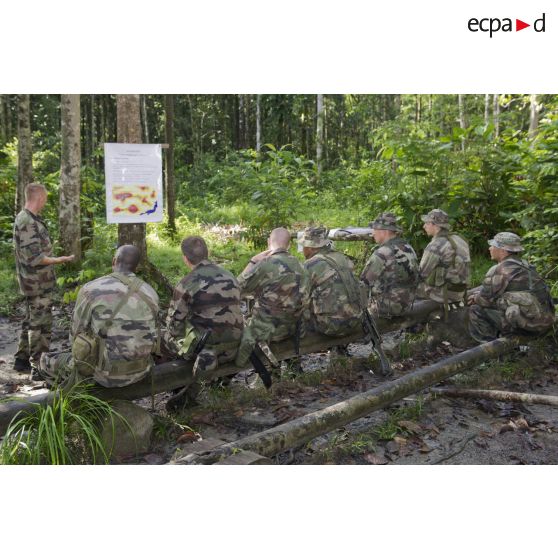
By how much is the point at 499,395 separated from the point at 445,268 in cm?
243

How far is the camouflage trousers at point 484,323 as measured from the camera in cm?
686

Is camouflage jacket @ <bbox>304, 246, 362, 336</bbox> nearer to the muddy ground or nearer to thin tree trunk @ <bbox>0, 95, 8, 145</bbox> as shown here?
the muddy ground

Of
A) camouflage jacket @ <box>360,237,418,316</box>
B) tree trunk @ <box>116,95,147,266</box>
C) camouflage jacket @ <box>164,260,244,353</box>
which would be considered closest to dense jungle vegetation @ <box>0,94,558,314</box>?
tree trunk @ <box>116,95,147,266</box>

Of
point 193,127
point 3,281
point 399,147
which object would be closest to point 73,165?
point 3,281

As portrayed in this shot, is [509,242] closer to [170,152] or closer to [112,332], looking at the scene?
[112,332]

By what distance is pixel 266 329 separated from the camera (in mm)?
5543

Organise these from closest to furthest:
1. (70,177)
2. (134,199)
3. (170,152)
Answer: (134,199) → (70,177) → (170,152)

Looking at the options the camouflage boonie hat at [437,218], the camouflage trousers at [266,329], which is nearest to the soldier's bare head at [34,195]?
the camouflage trousers at [266,329]

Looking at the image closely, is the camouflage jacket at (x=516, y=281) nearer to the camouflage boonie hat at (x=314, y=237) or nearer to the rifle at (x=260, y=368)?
the camouflage boonie hat at (x=314, y=237)

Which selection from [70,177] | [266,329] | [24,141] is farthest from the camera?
[24,141]

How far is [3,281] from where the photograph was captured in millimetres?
9570

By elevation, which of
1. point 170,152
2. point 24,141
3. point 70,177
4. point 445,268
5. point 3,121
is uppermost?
point 3,121

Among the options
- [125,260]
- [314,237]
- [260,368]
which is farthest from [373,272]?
[125,260]

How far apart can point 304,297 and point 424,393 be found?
1509 mm
